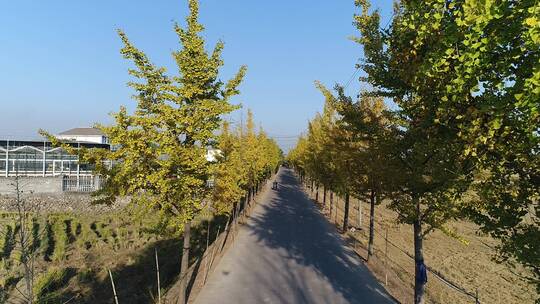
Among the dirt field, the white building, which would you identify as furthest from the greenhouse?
the dirt field

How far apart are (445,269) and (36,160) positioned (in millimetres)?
40715

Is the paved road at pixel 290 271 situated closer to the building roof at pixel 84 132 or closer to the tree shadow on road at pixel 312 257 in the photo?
the tree shadow on road at pixel 312 257

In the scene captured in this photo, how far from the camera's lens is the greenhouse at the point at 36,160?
41.8 meters

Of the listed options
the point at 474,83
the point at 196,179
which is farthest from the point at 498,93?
the point at 196,179

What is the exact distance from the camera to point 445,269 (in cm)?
2145

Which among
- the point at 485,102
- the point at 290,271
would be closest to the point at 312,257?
the point at 290,271

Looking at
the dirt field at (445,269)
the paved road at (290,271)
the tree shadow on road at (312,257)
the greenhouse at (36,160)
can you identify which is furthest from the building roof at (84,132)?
the paved road at (290,271)

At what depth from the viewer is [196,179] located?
33.6 feet

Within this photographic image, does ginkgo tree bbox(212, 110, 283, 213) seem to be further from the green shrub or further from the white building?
the white building

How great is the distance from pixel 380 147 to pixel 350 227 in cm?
1529

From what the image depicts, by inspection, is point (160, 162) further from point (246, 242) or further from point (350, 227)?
point (350, 227)

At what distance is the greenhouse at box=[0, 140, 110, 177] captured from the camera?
137 ft

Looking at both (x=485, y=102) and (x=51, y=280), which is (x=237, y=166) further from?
(x=485, y=102)

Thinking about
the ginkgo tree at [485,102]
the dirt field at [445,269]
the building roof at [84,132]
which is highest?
the building roof at [84,132]
